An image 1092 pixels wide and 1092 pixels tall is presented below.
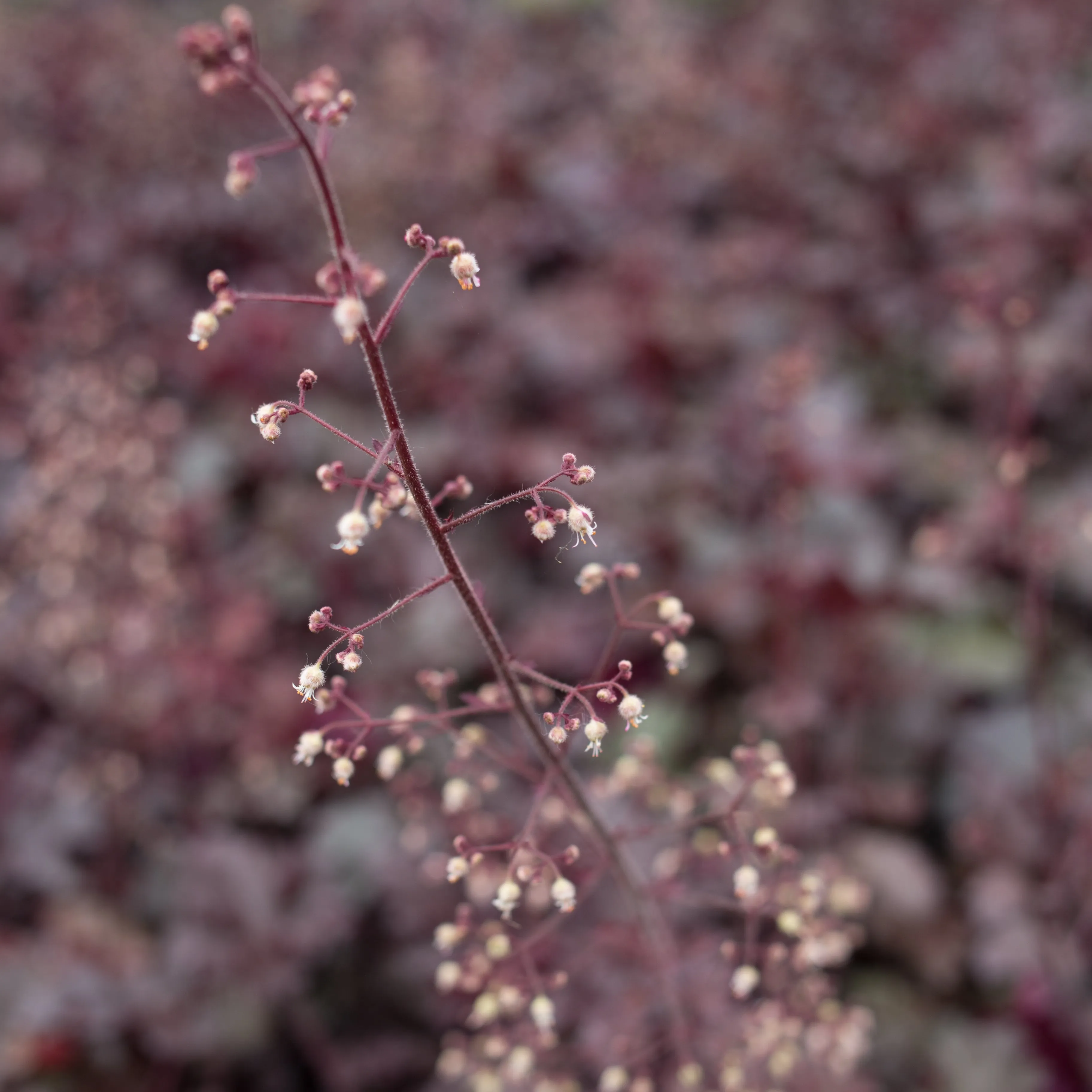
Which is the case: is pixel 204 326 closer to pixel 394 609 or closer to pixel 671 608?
pixel 394 609

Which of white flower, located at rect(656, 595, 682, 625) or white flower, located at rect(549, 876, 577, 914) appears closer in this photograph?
white flower, located at rect(549, 876, 577, 914)

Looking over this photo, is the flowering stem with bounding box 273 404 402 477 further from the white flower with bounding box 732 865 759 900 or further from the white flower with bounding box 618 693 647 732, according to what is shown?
the white flower with bounding box 732 865 759 900

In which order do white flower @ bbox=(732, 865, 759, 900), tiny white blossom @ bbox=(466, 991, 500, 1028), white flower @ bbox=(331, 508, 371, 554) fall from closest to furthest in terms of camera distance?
white flower @ bbox=(331, 508, 371, 554), white flower @ bbox=(732, 865, 759, 900), tiny white blossom @ bbox=(466, 991, 500, 1028)

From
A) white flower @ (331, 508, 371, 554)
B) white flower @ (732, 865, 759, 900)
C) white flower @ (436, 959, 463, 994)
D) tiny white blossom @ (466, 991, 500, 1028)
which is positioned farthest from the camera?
white flower @ (436, 959, 463, 994)

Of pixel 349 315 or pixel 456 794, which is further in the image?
pixel 456 794

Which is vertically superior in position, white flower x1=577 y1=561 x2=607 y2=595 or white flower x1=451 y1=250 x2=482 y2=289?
white flower x1=451 y1=250 x2=482 y2=289

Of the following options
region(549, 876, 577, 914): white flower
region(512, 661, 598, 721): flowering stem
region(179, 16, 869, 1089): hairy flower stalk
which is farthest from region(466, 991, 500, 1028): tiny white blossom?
region(512, 661, 598, 721): flowering stem

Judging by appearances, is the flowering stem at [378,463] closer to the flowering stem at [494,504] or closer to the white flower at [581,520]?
the flowering stem at [494,504]

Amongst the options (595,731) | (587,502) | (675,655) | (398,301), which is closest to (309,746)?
(595,731)
